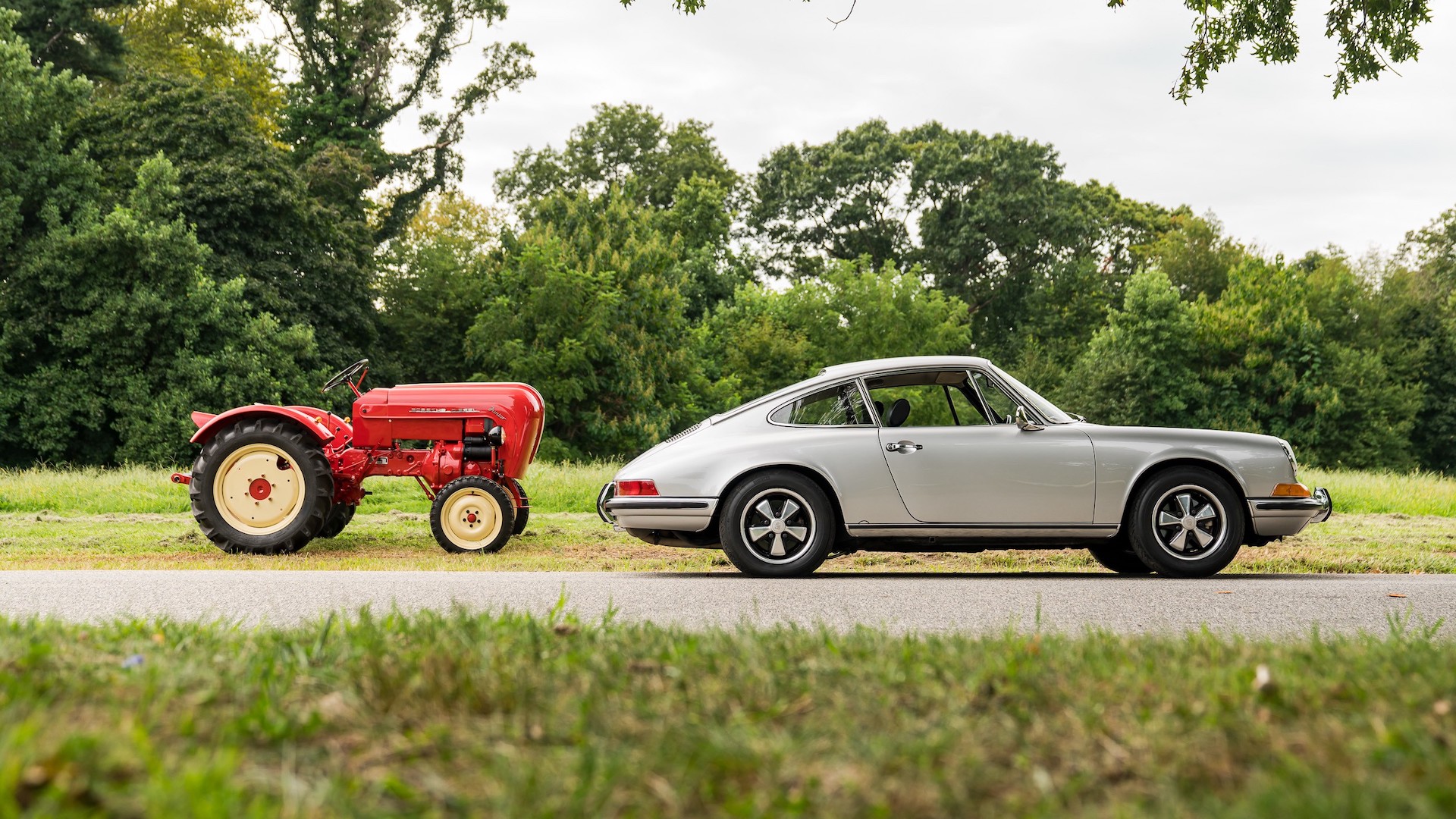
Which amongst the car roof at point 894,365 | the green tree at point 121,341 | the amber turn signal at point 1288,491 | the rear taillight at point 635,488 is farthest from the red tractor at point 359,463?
the green tree at point 121,341

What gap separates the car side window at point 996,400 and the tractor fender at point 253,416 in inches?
270

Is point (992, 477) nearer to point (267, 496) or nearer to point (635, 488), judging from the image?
point (635, 488)

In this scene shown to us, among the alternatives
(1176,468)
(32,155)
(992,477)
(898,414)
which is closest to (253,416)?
(898,414)

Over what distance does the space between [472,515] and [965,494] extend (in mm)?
5357

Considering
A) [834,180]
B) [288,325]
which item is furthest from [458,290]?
[834,180]

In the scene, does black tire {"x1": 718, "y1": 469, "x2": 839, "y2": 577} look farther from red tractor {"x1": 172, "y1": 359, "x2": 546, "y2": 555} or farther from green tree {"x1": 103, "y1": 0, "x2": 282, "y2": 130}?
green tree {"x1": 103, "y1": 0, "x2": 282, "y2": 130}

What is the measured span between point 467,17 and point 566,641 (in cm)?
4350

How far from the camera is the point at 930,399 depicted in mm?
9188

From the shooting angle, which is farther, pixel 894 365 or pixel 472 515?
pixel 472 515

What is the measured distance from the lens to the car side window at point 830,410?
930 centimetres

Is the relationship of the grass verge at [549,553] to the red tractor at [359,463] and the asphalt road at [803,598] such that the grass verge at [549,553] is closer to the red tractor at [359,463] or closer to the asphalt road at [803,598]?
the red tractor at [359,463]

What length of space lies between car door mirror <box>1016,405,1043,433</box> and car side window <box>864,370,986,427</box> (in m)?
0.27

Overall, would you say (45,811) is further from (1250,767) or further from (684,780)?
(1250,767)

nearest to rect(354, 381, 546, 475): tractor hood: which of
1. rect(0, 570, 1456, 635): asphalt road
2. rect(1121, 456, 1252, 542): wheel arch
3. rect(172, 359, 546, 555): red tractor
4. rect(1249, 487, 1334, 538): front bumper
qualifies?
rect(172, 359, 546, 555): red tractor
